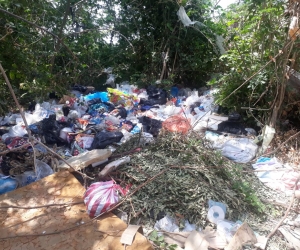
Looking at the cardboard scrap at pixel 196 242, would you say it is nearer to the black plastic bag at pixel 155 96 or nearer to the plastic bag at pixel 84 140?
the plastic bag at pixel 84 140

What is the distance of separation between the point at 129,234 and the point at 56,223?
1.79 ft

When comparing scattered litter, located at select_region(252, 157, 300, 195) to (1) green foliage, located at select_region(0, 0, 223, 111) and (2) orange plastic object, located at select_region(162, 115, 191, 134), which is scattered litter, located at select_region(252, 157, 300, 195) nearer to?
Result: (2) orange plastic object, located at select_region(162, 115, 191, 134)

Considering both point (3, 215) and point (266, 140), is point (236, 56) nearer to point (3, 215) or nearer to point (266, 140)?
point (266, 140)

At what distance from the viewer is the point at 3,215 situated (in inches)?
76.5

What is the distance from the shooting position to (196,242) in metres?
1.84

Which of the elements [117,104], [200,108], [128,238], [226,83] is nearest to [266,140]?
[226,83]

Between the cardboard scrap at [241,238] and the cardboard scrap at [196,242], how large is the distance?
163 mm

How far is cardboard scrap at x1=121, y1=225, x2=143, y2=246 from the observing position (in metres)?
1.69

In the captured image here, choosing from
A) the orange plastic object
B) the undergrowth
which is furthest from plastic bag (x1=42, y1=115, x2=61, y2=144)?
the orange plastic object

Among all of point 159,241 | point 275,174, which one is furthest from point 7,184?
point 275,174

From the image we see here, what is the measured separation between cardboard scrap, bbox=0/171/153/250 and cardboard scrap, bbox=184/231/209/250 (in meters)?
0.32

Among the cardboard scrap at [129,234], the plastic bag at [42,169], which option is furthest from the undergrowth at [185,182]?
the plastic bag at [42,169]

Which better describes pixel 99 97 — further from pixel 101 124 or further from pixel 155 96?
pixel 101 124

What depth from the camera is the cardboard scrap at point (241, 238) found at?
181 cm
